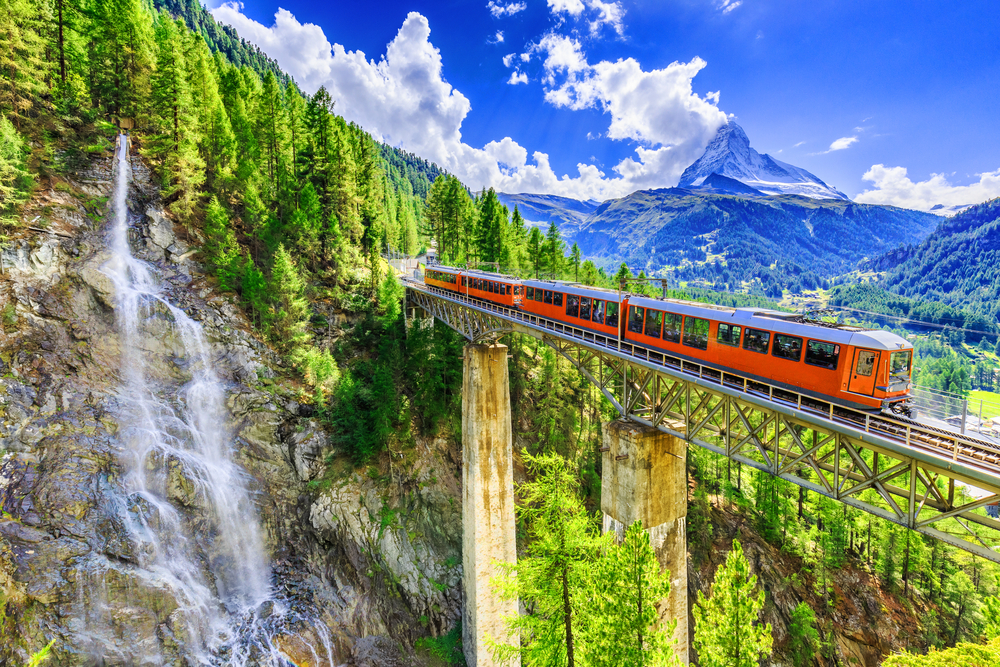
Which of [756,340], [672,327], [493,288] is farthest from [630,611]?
[493,288]

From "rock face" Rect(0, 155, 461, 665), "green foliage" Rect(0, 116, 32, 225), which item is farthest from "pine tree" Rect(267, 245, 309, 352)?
"green foliage" Rect(0, 116, 32, 225)

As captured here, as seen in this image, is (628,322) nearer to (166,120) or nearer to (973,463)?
(973,463)

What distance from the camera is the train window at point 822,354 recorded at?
10189 millimetres

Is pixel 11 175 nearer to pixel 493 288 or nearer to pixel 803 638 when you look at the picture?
pixel 493 288

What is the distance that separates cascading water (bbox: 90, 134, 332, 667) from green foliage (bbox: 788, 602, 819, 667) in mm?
27541

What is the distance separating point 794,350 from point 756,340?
3.43 feet

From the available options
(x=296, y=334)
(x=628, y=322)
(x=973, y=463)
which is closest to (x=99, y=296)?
(x=296, y=334)

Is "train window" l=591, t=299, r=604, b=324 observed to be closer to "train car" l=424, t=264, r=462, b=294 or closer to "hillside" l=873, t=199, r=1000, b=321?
"train car" l=424, t=264, r=462, b=294

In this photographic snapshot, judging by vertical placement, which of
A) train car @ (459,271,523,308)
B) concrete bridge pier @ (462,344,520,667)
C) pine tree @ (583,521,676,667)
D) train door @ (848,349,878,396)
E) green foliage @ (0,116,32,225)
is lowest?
concrete bridge pier @ (462,344,520,667)

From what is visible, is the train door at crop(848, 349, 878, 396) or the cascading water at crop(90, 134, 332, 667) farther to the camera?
the cascading water at crop(90, 134, 332, 667)

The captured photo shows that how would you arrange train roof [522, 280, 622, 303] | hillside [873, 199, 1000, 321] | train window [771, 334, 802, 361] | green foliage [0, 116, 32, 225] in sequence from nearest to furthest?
1. train window [771, 334, 802, 361]
2. train roof [522, 280, 622, 303]
3. green foliage [0, 116, 32, 225]
4. hillside [873, 199, 1000, 321]

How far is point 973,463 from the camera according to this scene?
313 inches

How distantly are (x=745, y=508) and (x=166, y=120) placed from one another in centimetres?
5167

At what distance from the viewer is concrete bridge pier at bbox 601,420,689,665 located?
13852 mm
